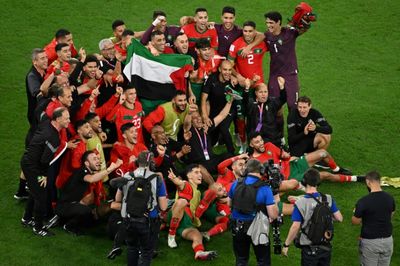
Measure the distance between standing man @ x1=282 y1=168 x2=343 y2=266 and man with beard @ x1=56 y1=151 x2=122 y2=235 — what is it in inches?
115

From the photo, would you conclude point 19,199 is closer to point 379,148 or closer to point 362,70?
point 379,148

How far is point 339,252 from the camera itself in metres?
10.8

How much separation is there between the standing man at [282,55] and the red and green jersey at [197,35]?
0.84 meters

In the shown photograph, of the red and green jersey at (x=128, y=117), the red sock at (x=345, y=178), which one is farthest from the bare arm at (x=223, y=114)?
the red sock at (x=345, y=178)

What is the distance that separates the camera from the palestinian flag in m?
12.4

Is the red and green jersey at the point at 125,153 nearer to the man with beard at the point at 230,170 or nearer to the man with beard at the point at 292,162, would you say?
the man with beard at the point at 230,170

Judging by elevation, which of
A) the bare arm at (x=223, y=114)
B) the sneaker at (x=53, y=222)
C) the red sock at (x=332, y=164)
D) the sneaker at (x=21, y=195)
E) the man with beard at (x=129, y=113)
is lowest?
the sneaker at (x=53, y=222)

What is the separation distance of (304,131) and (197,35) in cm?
236

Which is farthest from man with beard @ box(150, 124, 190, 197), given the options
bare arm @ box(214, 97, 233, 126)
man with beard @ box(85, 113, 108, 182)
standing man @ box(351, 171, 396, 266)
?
standing man @ box(351, 171, 396, 266)

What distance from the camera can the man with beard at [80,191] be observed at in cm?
1092

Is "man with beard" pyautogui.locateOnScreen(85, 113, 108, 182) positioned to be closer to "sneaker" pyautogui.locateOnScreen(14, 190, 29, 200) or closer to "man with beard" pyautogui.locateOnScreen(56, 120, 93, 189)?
"man with beard" pyautogui.locateOnScreen(56, 120, 93, 189)

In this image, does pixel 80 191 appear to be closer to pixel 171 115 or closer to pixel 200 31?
pixel 171 115

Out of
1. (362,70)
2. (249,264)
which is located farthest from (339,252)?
(362,70)

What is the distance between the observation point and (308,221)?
29.9 ft
